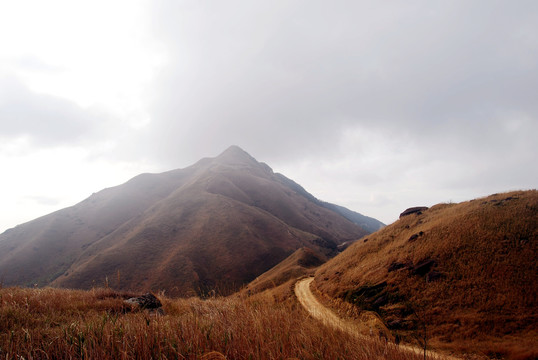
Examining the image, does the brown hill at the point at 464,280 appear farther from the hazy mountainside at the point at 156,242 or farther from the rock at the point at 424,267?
the hazy mountainside at the point at 156,242

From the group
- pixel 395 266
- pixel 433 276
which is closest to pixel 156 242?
pixel 395 266

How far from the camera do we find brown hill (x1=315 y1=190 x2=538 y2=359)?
13.1 m

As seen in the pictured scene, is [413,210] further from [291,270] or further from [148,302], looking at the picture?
[148,302]

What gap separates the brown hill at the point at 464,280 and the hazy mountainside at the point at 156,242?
3306 centimetres

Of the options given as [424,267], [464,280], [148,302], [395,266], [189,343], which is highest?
[189,343]

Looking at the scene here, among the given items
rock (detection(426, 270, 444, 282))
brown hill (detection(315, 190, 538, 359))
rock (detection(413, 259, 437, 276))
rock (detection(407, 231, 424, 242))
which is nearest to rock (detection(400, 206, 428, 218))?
brown hill (detection(315, 190, 538, 359))

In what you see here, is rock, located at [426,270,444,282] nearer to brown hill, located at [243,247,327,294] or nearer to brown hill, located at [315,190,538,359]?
brown hill, located at [315,190,538,359]

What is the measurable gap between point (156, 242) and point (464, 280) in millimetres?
73051

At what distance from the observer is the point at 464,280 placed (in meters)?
16.9

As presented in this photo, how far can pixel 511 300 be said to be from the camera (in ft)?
46.7

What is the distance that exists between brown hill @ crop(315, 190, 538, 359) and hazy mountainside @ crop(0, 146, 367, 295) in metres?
33.1

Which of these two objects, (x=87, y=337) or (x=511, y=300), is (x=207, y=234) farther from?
(x=87, y=337)

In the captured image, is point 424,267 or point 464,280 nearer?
point 464,280

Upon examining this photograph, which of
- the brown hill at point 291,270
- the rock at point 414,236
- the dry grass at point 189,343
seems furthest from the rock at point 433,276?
the brown hill at point 291,270
